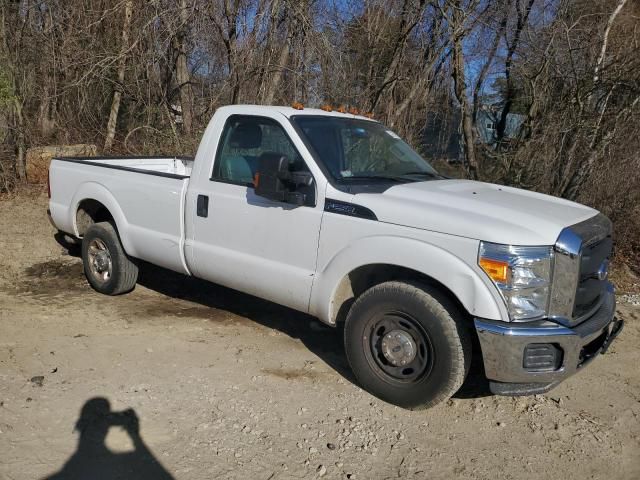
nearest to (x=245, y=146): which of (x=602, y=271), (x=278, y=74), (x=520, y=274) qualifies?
(x=520, y=274)

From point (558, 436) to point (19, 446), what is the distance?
10.5 ft

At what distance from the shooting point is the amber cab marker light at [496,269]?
334 cm

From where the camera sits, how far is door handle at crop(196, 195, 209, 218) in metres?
4.76

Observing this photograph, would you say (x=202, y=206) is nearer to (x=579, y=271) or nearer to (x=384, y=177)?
(x=384, y=177)

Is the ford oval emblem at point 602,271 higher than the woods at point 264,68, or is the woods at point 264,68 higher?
the woods at point 264,68

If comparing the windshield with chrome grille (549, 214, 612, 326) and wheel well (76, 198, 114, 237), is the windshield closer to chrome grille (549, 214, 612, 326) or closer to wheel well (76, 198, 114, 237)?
chrome grille (549, 214, 612, 326)

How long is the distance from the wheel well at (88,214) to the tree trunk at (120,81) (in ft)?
17.9

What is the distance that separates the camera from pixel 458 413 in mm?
3939

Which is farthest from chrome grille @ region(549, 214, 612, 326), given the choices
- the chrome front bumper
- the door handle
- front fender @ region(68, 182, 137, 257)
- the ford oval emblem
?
front fender @ region(68, 182, 137, 257)

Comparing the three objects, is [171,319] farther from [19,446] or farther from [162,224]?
[19,446]

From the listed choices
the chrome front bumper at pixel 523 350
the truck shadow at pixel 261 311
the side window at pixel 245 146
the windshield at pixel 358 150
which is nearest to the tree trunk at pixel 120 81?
the truck shadow at pixel 261 311

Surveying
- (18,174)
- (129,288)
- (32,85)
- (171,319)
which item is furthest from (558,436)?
(32,85)

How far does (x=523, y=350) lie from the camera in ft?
11.1

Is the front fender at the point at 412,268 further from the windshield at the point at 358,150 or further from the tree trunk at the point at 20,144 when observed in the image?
the tree trunk at the point at 20,144
